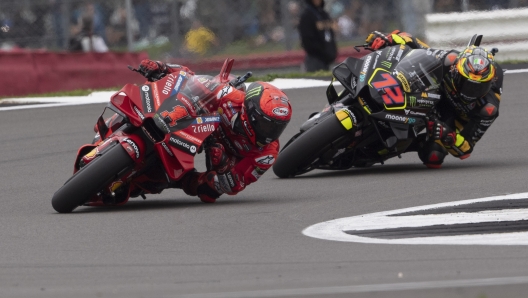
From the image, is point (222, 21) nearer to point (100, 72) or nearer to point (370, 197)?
point (100, 72)

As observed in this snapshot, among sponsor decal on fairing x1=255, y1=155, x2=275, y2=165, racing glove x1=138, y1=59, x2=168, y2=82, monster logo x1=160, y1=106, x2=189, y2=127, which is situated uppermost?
racing glove x1=138, y1=59, x2=168, y2=82

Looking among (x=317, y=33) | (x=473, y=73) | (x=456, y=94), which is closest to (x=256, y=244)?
(x=473, y=73)

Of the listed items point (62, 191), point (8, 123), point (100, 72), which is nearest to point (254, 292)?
point (62, 191)

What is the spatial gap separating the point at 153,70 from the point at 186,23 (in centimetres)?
904

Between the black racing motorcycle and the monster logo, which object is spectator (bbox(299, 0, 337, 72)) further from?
the monster logo

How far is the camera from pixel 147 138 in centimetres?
726

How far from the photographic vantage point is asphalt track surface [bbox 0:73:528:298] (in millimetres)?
4957

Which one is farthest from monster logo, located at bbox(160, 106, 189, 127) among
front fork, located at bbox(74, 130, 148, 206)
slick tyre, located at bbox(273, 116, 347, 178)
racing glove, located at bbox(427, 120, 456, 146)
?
racing glove, located at bbox(427, 120, 456, 146)

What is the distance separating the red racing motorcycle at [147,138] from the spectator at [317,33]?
24.7 feet

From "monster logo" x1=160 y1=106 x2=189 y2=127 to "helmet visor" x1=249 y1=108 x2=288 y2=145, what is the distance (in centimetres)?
48

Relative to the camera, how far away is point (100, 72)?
15305 mm

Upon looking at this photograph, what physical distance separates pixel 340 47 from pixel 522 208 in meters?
10.3

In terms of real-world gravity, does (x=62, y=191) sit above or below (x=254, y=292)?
below

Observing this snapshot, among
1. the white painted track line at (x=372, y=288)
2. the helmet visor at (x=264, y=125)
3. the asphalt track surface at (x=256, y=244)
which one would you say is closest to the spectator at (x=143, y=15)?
the asphalt track surface at (x=256, y=244)
